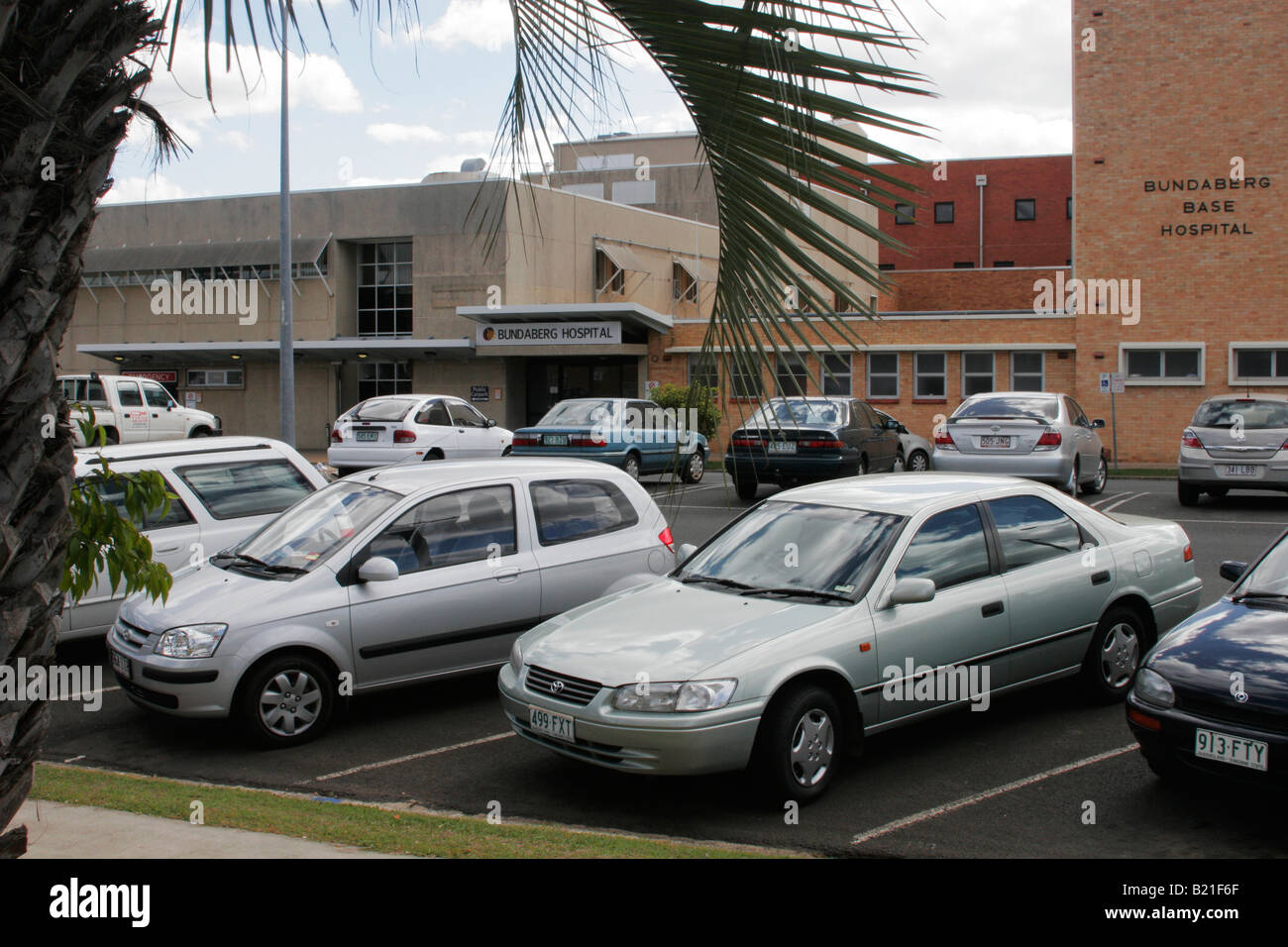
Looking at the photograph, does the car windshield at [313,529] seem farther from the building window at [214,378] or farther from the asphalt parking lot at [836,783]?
the building window at [214,378]

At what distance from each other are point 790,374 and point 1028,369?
30383 millimetres

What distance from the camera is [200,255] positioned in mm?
37531

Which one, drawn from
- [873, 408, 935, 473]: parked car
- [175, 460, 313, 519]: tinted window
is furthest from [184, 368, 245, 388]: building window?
[175, 460, 313, 519]: tinted window

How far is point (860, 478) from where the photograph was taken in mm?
7621

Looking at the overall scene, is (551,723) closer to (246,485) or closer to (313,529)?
(313,529)

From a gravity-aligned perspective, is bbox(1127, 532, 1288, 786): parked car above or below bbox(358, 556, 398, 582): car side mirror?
below

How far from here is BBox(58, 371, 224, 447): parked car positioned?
27.0 m

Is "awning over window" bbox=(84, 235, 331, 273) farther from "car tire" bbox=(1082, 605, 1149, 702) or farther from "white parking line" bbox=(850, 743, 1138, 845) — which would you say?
"white parking line" bbox=(850, 743, 1138, 845)

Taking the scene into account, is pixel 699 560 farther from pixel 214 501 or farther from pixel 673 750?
pixel 214 501

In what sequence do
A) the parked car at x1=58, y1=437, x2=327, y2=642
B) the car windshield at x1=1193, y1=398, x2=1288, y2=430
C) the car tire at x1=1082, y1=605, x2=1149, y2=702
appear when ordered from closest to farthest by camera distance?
the car tire at x1=1082, y1=605, x2=1149, y2=702, the parked car at x1=58, y1=437, x2=327, y2=642, the car windshield at x1=1193, y1=398, x2=1288, y2=430

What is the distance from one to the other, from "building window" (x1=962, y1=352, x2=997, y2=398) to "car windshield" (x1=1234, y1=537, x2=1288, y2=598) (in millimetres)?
25782

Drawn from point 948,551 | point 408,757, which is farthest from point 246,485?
point 948,551

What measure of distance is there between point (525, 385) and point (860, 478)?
96.7ft

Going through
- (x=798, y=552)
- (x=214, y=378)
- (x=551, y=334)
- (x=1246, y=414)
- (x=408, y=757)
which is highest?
(x=551, y=334)
